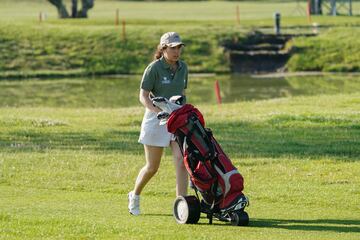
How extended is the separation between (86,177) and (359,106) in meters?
11.7

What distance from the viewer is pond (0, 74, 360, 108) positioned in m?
34.6

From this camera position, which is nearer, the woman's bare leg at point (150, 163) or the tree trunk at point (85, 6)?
the woman's bare leg at point (150, 163)

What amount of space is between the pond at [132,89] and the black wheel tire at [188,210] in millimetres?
21393

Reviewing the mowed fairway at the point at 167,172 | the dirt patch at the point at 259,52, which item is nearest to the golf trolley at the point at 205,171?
the mowed fairway at the point at 167,172

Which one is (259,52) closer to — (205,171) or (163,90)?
(163,90)

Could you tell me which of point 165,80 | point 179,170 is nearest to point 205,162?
point 179,170

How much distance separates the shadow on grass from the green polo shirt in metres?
1.69

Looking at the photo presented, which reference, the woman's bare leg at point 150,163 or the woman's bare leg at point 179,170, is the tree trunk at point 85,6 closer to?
the woman's bare leg at point 150,163

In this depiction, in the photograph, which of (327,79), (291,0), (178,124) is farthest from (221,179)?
(291,0)

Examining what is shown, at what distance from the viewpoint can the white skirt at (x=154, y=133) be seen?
12.0 meters

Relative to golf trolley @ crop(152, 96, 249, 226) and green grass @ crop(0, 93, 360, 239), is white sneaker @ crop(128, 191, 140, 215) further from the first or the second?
golf trolley @ crop(152, 96, 249, 226)

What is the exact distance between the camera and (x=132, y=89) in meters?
38.6

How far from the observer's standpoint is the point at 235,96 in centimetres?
3588

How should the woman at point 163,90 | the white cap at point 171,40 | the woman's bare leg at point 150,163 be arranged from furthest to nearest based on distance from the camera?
the woman's bare leg at point 150,163, the woman at point 163,90, the white cap at point 171,40
